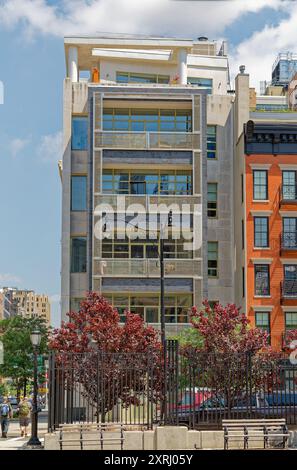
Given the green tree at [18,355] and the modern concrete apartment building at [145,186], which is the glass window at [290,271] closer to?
the modern concrete apartment building at [145,186]

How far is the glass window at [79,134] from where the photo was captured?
50.8 meters

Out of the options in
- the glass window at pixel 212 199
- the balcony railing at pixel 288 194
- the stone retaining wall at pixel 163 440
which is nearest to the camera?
the stone retaining wall at pixel 163 440

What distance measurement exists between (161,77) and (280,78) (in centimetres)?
3189

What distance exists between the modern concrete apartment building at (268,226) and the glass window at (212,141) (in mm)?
2531

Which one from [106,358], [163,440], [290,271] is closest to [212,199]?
[290,271]

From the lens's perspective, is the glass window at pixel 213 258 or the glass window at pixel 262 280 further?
the glass window at pixel 213 258

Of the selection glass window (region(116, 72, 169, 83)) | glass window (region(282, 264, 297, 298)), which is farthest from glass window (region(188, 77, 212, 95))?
glass window (region(282, 264, 297, 298))

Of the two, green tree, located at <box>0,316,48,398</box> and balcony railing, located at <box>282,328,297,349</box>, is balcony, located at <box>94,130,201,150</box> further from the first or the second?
green tree, located at <box>0,316,48,398</box>

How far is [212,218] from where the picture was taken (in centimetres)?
5084

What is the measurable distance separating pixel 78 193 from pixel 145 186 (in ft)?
12.9

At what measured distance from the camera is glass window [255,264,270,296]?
47.9m

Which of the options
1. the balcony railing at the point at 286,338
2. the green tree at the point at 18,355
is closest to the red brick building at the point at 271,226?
the balcony railing at the point at 286,338

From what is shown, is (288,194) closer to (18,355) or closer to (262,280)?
(262,280)

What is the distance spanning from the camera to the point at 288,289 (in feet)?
157
